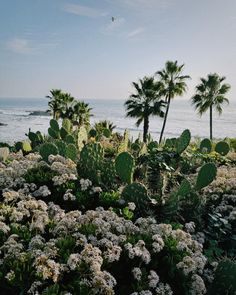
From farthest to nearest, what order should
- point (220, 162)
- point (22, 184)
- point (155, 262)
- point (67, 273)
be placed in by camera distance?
1. point (220, 162)
2. point (22, 184)
3. point (155, 262)
4. point (67, 273)

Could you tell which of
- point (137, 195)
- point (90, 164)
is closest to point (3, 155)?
point (90, 164)

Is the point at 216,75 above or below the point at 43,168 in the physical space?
above

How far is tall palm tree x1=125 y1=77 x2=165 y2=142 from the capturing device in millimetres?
31969

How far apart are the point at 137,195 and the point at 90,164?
1.34m

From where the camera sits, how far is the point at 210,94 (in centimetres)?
3684

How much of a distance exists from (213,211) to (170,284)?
3167 millimetres

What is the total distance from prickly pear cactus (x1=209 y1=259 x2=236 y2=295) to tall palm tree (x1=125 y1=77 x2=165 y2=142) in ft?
88.2

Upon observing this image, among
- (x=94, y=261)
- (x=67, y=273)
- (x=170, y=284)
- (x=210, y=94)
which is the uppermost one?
(x=210, y=94)

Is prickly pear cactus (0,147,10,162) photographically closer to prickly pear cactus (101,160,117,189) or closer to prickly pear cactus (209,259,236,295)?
prickly pear cactus (101,160,117,189)

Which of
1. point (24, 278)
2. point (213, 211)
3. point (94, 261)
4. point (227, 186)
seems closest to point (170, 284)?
point (94, 261)

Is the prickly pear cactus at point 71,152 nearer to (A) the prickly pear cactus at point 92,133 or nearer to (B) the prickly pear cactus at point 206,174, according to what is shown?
(B) the prickly pear cactus at point 206,174

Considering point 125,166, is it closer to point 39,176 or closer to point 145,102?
point 39,176

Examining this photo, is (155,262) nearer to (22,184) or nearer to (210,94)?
(22,184)

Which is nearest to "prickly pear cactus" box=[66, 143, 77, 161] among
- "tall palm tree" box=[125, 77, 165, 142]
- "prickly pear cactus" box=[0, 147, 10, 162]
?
"prickly pear cactus" box=[0, 147, 10, 162]
